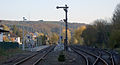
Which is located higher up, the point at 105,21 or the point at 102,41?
the point at 105,21

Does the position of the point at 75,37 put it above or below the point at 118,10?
below

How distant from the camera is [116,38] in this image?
4603 cm

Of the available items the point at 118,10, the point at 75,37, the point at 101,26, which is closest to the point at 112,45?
the point at 118,10

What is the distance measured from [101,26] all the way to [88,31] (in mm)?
5589

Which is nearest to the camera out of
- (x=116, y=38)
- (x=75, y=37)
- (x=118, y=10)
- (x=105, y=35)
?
(x=116, y=38)

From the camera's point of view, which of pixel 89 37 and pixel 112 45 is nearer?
pixel 112 45

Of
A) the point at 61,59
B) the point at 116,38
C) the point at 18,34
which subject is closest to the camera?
the point at 61,59

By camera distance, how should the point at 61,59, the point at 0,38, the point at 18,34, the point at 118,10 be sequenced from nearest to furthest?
the point at 61,59, the point at 118,10, the point at 0,38, the point at 18,34

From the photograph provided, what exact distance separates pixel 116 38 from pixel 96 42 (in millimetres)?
35107

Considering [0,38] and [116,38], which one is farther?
[0,38]

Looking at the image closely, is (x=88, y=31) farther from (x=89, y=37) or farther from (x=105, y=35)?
(x=105, y=35)

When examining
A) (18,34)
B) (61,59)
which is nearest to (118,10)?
(61,59)

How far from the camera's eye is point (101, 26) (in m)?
82.4

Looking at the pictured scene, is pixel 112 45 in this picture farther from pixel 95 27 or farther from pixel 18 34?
pixel 18 34
